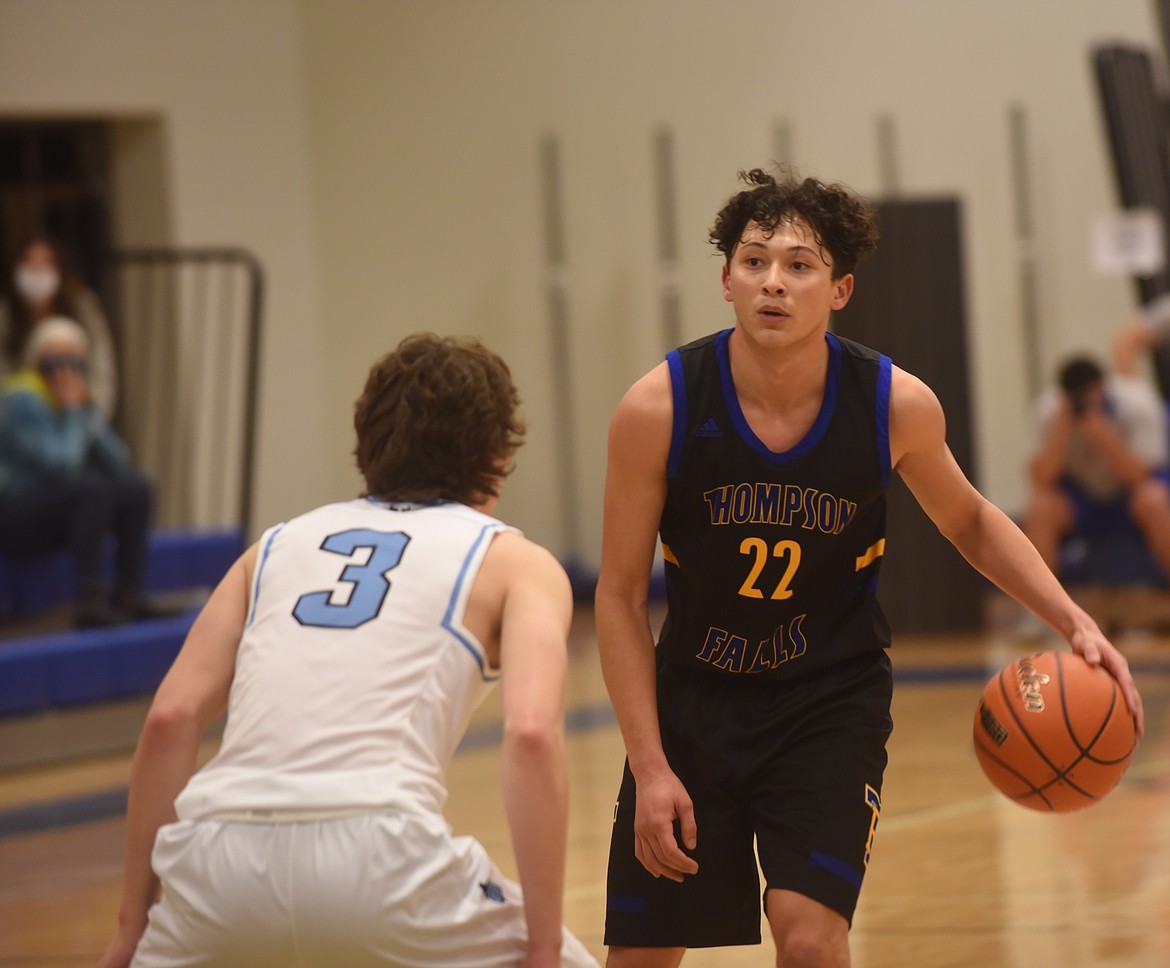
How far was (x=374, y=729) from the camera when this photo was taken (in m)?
2.08

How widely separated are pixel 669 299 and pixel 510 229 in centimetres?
126

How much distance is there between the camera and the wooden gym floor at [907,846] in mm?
3717

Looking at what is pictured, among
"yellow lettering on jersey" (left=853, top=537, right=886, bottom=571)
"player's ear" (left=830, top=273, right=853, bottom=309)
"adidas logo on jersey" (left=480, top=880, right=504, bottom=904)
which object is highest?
"player's ear" (left=830, top=273, right=853, bottom=309)

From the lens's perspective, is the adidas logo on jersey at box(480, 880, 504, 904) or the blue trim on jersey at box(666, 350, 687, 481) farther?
the blue trim on jersey at box(666, 350, 687, 481)

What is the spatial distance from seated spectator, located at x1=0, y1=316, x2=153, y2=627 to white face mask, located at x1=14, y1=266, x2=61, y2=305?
0.38m

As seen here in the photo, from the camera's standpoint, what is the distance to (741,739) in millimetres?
2658

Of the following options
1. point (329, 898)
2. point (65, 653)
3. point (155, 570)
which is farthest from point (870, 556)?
point (155, 570)

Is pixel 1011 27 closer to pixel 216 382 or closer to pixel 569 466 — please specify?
pixel 569 466

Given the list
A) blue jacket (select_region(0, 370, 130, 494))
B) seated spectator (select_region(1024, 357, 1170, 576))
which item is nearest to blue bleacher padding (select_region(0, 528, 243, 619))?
blue jacket (select_region(0, 370, 130, 494))

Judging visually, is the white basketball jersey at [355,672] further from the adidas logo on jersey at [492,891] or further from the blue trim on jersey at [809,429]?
the blue trim on jersey at [809,429]

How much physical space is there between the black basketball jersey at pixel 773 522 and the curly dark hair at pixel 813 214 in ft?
0.51

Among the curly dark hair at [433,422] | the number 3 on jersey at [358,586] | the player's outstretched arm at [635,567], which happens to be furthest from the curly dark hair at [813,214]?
the number 3 on jersey at [358,586]

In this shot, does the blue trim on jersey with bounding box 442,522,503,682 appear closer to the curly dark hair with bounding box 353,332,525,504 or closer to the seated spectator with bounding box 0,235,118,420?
the curly dark hair with bounding box 353,332,525,504

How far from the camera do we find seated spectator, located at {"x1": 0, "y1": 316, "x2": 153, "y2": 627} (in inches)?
279
